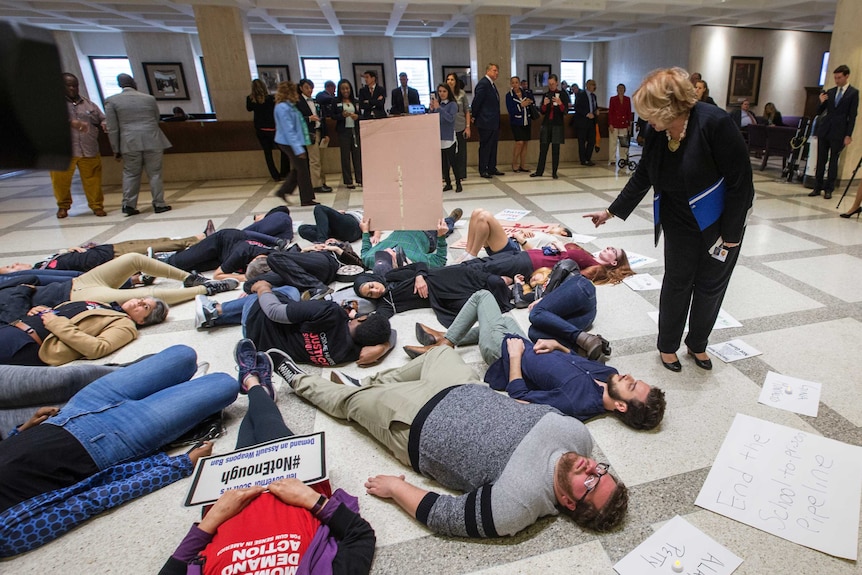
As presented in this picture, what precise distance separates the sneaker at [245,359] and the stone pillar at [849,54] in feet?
24.9

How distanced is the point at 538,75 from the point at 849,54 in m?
11.2

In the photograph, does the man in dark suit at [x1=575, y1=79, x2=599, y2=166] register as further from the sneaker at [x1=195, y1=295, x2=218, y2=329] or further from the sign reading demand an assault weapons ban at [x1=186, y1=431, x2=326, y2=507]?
the sign reading demand an assault weapons ban at [x1=186, y1=431, x2=326, y2=507]

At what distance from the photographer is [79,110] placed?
5.98 metres

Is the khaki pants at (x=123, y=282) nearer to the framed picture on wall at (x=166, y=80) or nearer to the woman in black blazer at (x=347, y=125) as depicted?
the woman in black blazer at (x=347, y=125)

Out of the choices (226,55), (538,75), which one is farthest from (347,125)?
(538,75)

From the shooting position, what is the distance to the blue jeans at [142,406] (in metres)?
1.75

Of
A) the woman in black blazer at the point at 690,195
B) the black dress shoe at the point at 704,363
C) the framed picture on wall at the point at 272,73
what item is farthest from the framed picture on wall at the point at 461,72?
the black dress shoe at the point at 704,363

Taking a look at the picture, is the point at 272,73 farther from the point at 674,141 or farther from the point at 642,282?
the point at 674,141

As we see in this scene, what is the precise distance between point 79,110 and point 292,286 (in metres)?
5.00

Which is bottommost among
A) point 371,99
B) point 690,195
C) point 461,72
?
point 690,195

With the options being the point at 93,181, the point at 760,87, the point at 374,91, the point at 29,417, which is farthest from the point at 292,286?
the point at 760,87

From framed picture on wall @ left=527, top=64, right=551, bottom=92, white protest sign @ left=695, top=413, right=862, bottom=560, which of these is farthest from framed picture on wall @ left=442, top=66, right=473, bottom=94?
white protest sign @ left=695, top=413, right=862, bottom=560

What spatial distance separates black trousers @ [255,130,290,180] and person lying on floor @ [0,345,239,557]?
Answer: 681 cm

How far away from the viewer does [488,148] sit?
26.4 feet
